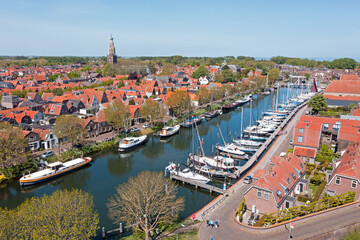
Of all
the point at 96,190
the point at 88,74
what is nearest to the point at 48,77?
the point at 88,74

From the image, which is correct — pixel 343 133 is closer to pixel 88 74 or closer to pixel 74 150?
pixel 74 150

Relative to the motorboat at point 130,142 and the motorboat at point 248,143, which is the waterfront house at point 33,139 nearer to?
the motorboat at point 130,142

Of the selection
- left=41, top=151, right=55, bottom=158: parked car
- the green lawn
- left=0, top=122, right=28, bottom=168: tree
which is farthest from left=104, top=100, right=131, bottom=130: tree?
the green lawn

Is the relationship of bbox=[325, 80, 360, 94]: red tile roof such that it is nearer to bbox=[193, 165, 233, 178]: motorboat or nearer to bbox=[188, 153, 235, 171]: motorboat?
bbox=[188, 153, 235, 171]: motorboat

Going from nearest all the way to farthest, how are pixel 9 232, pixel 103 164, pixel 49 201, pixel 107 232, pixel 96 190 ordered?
pixel 9 232 → pixel 49 201 → pixel 107 232 → pixel 96 190 → pixel 103 164

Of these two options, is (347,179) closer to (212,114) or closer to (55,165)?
(55,165)
